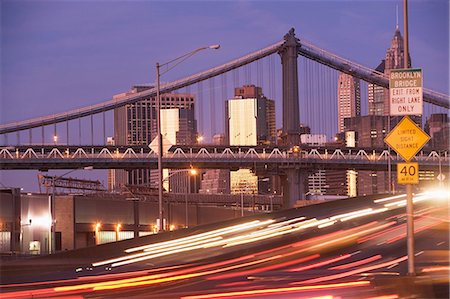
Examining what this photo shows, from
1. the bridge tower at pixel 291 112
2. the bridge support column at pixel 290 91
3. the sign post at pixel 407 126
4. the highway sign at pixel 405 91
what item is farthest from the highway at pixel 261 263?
the bridge support column at pixel 290 91

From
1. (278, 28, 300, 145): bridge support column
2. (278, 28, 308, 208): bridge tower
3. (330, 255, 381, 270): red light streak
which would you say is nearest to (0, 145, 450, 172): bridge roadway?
(278, 28, 308, 208): bridge tower

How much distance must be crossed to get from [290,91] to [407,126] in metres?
97.2

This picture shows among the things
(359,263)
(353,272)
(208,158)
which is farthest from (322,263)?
(208,158)

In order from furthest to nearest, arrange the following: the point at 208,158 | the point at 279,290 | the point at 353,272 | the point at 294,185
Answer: the point at 294,185 → the point at 208,158 → the point at 353,272 → the point at 279,290

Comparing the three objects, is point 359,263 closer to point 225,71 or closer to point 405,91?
point 405,91

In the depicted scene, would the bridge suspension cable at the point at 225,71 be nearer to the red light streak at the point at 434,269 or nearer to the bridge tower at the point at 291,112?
the bridge tower at the point at 291,112

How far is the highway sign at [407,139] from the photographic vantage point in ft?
60.2

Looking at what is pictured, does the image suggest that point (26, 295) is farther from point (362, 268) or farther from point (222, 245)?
point (222, 245)

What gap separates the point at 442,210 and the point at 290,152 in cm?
6897

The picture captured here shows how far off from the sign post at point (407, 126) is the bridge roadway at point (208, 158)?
286ft

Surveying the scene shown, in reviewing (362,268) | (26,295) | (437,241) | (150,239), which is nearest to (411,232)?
(362,268)

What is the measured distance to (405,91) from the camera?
18641 mm

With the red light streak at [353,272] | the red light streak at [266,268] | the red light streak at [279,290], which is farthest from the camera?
the red light streak at [266,268]

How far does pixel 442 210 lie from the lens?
4419 cm
